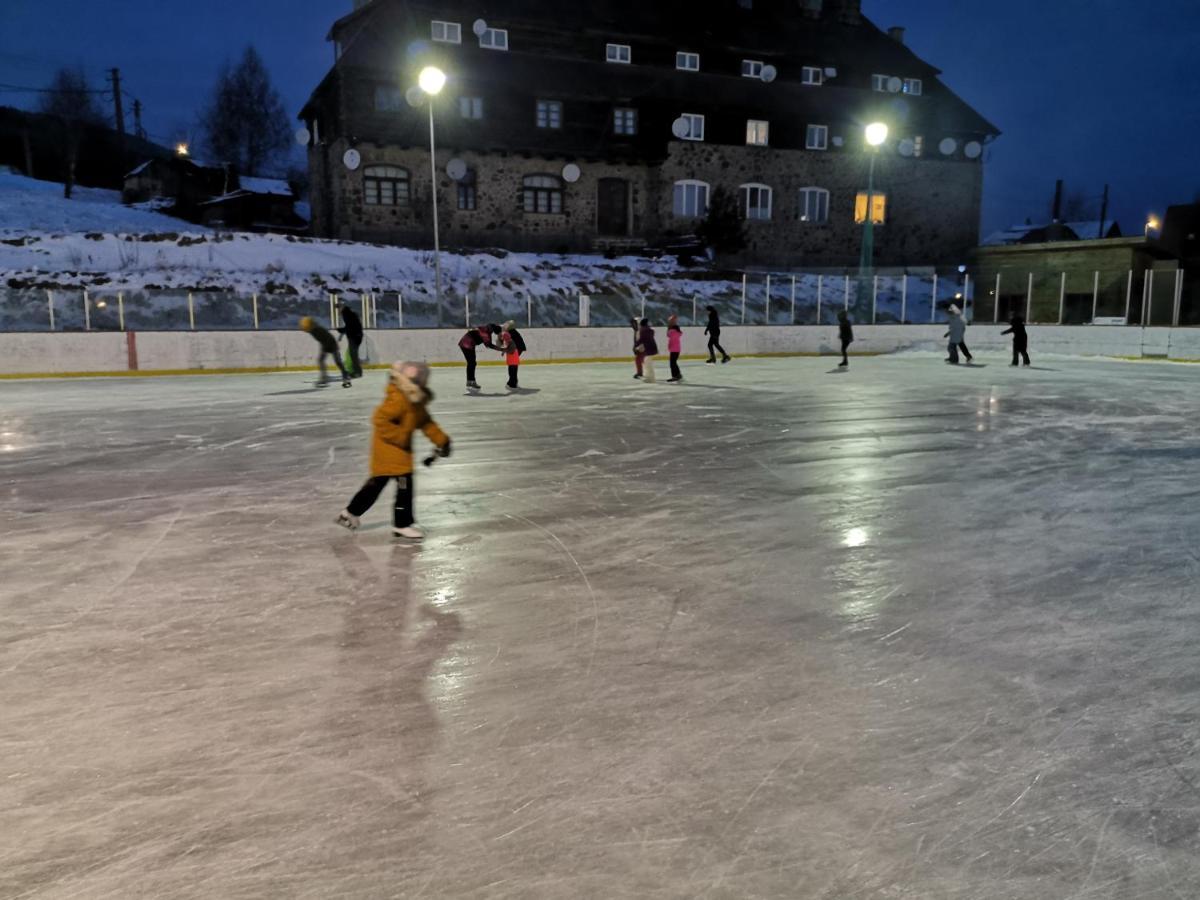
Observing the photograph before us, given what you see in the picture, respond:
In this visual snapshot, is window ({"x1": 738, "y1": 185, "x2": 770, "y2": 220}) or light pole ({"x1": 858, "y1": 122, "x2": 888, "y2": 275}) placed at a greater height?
window ({"x1": 738, "y1": 185, "x2": 770, "y2": 220})

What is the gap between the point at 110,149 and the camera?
59.2 meters

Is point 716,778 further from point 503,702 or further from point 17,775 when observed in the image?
point 17,775

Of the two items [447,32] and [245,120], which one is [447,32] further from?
[245,120]

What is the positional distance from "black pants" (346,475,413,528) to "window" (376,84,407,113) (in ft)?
108

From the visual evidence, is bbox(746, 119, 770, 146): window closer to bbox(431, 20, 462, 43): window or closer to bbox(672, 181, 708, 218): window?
bbox(672, 181, 708, 218): window

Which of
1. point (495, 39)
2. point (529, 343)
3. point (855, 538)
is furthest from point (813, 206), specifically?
point (855, 538)

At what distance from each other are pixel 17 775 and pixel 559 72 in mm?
40334

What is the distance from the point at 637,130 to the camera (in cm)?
3984

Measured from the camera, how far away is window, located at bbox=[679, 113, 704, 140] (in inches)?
1576

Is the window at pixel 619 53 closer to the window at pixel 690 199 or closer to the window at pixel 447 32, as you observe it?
the window at pixel 690 199

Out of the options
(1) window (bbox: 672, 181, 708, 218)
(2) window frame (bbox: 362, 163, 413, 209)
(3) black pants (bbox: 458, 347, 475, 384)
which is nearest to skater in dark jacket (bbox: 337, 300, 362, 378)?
(3) black pants (bbox: 458, 347, 475, 384)

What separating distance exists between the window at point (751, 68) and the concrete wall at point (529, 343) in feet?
69.9

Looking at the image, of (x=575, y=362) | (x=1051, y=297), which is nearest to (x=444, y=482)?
(x=575, y=362)

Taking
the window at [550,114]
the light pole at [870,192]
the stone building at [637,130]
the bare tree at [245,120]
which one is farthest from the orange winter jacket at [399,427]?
the bare tree at [245,120]
